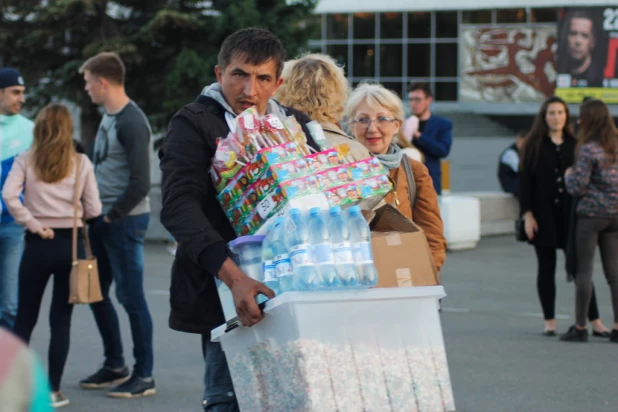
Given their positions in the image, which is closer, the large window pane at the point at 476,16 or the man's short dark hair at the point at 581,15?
the man's short dark hair at the point at 581,15

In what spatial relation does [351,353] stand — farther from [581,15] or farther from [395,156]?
[581,15]

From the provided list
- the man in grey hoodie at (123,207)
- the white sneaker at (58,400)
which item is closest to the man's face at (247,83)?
the man in grey hoodie at (123,207)

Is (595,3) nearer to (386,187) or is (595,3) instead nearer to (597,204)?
(597,204)

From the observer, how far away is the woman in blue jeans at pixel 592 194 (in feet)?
27.6

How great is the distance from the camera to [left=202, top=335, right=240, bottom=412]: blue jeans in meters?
3.66

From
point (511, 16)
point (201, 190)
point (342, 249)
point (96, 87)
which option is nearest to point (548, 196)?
point (96, 87)

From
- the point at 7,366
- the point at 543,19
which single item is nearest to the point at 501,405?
the point at 7,366

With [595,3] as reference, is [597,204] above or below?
below

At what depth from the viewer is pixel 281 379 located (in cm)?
317

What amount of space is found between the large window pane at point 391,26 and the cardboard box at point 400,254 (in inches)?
1759

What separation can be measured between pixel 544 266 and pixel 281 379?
19.8ft

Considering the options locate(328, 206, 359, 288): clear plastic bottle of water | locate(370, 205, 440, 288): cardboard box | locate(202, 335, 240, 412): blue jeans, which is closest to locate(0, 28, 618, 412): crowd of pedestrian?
locate(202, 335, 240, 412): blue jeans

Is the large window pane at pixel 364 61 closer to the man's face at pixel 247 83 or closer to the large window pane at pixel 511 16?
the large window pane at pixel 511 16

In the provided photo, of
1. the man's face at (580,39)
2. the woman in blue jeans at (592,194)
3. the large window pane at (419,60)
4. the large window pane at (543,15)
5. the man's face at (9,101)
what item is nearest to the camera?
the man's face at (9,101)
